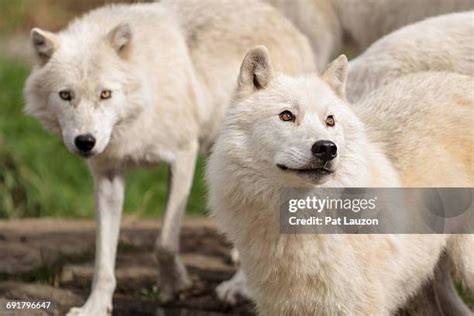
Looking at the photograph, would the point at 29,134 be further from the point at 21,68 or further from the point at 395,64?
the point at 395,64

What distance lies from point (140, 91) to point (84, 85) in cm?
43

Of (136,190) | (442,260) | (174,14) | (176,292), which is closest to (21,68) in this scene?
(136,190)

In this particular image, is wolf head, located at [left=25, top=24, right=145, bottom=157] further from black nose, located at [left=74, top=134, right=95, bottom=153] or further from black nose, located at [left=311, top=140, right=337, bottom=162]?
black nose, located at [left=311, top=140, right=337, bottom=162]

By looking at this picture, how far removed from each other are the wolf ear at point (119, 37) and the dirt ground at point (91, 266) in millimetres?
1667

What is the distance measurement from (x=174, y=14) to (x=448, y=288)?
2.97 metres

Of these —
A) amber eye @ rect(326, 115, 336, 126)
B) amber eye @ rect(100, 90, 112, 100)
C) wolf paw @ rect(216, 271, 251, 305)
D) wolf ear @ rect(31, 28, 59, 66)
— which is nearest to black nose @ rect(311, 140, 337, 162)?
amber eye @ rect(326, 115, 336, 126)

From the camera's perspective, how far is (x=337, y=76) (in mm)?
5633

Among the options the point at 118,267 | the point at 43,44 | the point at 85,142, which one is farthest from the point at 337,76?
the point at 118,267

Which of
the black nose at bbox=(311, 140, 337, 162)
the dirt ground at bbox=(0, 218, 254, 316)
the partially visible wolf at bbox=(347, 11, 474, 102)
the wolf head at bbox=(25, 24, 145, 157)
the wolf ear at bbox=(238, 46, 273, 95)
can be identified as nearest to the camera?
the black nose at bbox=(311, 140, 337, 162)

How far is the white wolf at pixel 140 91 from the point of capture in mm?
6922

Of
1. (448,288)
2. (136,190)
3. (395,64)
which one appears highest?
(395,64)

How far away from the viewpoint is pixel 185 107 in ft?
24.8

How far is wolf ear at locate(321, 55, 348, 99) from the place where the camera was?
559 cm

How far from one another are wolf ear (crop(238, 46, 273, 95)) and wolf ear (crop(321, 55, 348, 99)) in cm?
32
